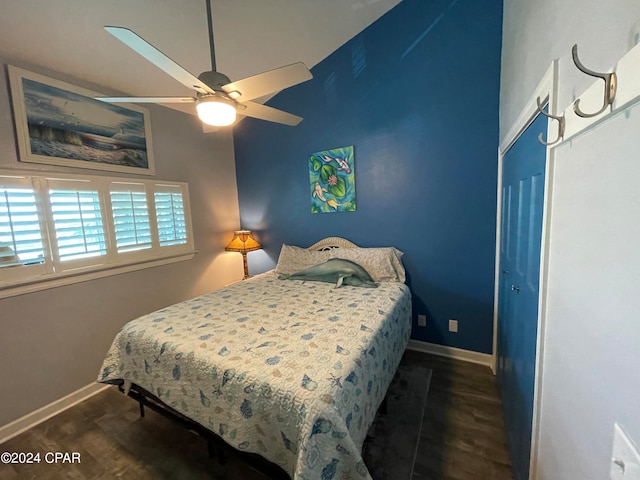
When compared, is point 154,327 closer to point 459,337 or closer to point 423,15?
point 459,337

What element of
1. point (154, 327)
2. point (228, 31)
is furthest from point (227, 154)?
point (154, 327)

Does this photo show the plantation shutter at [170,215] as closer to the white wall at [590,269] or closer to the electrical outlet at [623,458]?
the white wall at [590,269]

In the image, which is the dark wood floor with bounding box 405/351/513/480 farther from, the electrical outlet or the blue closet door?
the electrical outlet

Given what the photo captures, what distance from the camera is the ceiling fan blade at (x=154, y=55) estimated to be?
1.05 metres

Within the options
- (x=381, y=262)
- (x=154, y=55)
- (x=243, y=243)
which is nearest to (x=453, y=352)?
(x=381, y=262)

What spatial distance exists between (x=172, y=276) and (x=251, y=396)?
2.19m

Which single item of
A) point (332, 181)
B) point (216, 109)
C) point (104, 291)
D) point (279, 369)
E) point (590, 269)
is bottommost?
point (279, 369)

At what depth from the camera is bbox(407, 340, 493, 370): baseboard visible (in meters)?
2.41

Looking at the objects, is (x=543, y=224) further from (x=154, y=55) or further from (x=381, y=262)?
(x=154, y=55)

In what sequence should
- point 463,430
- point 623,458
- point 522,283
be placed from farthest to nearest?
point 463,430 < point 522,283 < point 623,458

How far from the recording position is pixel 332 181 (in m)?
2.96

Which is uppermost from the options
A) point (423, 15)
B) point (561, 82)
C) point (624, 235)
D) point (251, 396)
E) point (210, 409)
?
point (423, 15)

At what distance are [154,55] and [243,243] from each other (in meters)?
2.36

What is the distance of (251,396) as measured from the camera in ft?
3.79
